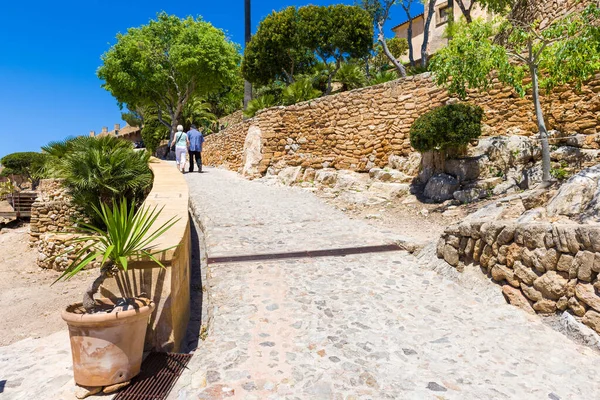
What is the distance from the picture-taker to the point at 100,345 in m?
2.49

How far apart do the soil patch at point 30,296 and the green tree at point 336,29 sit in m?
13.6

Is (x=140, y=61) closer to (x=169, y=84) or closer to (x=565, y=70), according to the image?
(x=169, y=84)

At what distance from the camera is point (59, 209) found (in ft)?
39.1

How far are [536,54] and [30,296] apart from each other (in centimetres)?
1116

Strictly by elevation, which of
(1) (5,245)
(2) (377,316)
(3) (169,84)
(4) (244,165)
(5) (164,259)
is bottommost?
(1) (5,245)

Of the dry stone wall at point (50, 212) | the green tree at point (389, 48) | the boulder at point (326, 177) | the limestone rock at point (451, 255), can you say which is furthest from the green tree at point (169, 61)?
the limestone rock at point (451, 255)

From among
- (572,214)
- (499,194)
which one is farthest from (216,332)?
(499,194)

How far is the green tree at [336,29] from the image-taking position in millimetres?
17469

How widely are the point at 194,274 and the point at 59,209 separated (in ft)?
31.4

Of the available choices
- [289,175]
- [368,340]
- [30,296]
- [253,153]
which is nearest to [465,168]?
[289,175]

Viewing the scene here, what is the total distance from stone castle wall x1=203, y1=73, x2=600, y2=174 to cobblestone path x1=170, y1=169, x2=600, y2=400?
18.0 feet

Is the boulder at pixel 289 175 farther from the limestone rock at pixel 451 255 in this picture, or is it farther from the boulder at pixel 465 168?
the limestone rock at pixel 451 255

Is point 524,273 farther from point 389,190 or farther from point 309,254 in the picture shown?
point 389,190

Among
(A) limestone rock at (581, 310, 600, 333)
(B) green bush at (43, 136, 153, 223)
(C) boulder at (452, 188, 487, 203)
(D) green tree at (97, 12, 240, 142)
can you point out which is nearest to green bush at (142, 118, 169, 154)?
(D) green tree at (97, 12, 240, 142)
